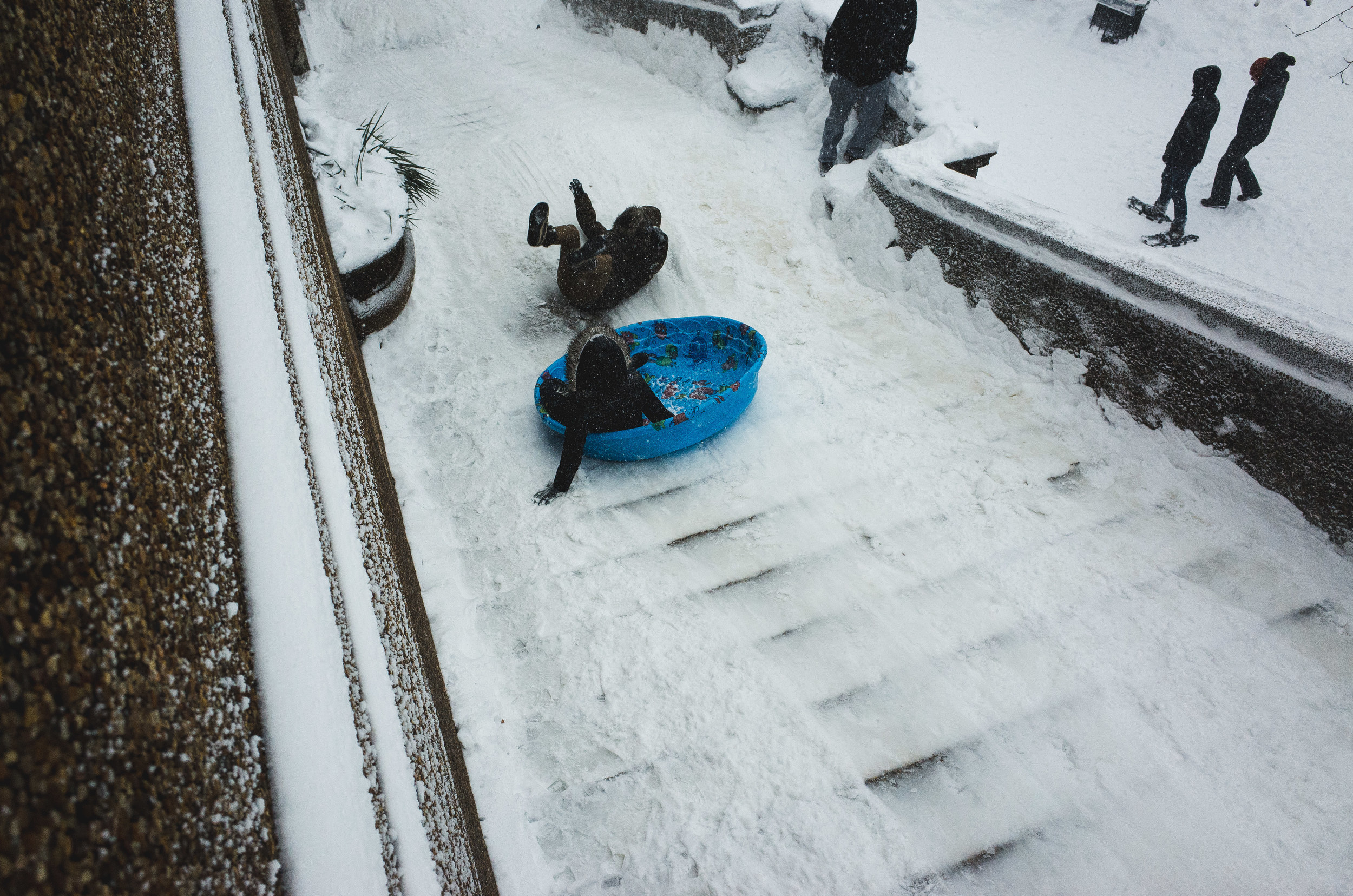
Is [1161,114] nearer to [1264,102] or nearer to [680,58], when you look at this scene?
[1264,102]

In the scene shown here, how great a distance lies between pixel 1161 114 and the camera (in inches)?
380

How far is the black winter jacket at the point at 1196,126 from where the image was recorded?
22.5ft

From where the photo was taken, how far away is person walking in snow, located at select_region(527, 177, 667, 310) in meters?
4.47

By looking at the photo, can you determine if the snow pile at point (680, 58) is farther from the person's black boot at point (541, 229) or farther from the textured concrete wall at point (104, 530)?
the textured concrete wall at point (104, 530)

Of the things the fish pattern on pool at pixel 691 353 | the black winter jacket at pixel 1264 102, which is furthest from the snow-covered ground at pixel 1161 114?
the fish pattern on pool at pixel 691 353

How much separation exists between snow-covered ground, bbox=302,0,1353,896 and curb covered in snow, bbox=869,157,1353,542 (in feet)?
0.43

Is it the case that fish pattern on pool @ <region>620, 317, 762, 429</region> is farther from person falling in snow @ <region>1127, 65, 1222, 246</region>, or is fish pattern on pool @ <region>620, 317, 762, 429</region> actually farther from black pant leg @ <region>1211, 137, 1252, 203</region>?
black pant leg @ <region>1211, 137, 1252, 203</region>

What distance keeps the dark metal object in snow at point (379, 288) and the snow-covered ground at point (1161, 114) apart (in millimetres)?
4771

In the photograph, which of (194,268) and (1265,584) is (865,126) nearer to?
(1265,584)

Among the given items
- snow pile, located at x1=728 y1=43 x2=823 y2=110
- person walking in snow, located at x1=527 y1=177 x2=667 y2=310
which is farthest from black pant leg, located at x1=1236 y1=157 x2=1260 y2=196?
person walking in snow, located at x1=527 y1=177 x2=667 y2=310

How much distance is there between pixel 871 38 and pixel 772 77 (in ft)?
4.75

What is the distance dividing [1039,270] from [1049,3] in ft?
37.0

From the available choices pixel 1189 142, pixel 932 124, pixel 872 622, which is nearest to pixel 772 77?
pixel 932 124

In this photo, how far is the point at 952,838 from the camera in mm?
2217
